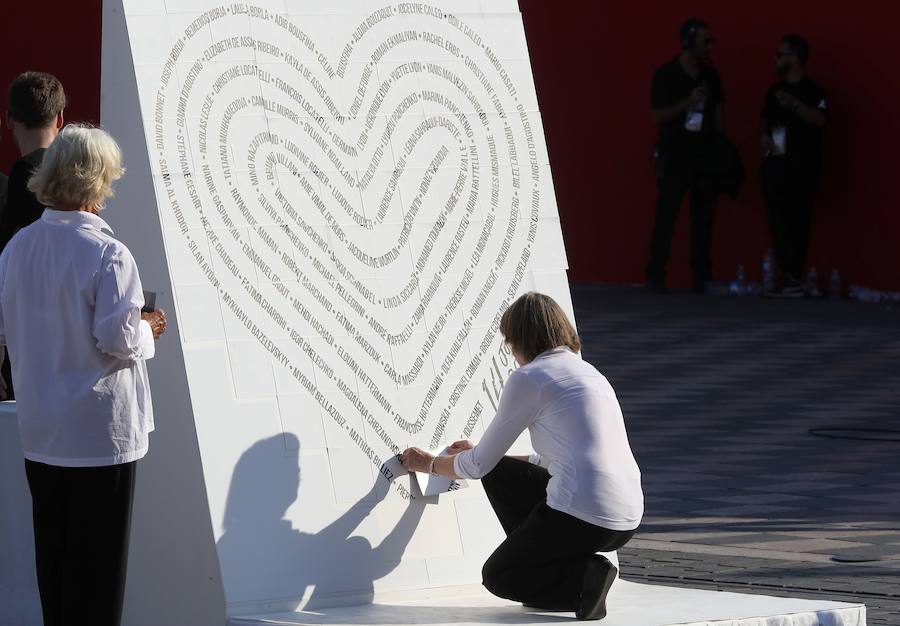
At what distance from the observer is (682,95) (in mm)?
13344

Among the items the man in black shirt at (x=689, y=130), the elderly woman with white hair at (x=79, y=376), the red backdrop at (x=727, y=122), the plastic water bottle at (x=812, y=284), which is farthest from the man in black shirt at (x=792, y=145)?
the elderly woman with white hair at (x=79, y=376)

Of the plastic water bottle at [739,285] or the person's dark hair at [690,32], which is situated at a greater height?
the person's dark hair at [690,32]

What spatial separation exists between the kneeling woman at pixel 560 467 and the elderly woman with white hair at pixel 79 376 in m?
1.03

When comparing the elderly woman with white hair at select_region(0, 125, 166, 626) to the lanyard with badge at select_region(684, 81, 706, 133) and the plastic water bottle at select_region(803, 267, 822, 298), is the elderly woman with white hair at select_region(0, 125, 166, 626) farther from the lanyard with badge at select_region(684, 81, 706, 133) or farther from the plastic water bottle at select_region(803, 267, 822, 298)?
the plastic water bottle at select_region(803, 267, 822, 298)

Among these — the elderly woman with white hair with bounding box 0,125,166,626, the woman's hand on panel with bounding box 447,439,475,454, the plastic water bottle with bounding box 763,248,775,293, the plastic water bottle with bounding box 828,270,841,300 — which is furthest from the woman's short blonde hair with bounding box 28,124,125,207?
the plastic water bottle with bounding box 763,248,775,293

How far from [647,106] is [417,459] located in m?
9.89

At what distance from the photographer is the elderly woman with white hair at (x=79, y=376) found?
4.30m

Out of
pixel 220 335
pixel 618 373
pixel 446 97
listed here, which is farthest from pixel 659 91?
pixel 220 335

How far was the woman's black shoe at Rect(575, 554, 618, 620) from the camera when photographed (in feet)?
15.7

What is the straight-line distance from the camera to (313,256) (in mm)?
5191

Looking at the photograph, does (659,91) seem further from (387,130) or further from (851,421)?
(387,130)

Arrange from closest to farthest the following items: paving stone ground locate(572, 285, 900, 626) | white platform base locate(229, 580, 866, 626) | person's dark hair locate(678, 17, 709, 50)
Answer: white platform base locate(229, 580, 866, 626)
paving stone ground locate(572, 285, 900, 626)
person's dark hair locate(678, 17, 709, 50)

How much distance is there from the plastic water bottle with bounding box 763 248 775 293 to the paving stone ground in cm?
19

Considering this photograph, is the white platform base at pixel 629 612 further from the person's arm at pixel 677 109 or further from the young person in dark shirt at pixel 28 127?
the person's arm at pixel 677 109
